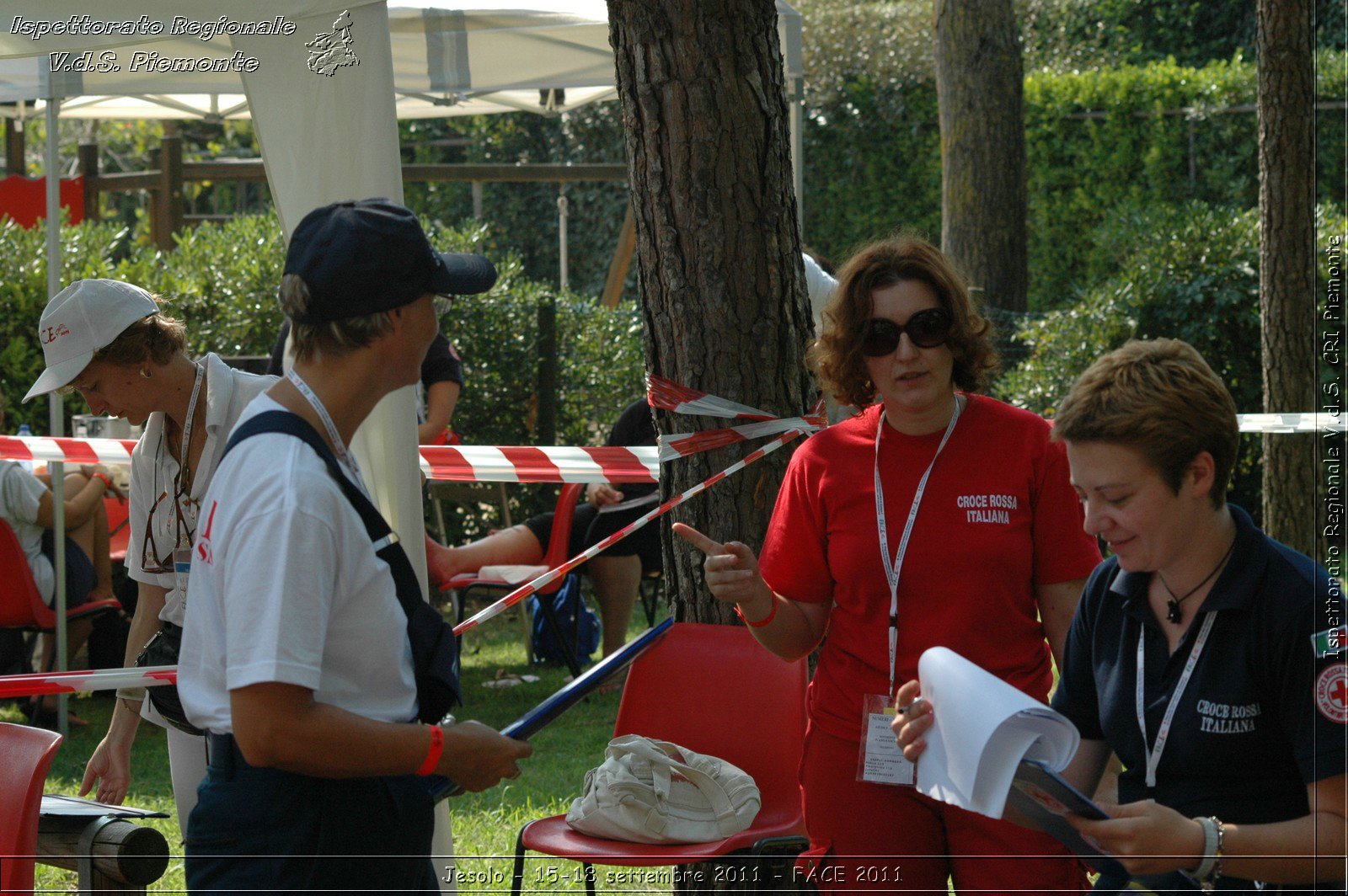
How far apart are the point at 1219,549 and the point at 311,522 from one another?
1.45 metres

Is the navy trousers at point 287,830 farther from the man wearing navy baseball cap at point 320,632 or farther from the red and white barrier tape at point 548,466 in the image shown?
the red and white barrier tape at point 548,466

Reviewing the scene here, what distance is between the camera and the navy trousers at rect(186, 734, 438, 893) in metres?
1.99

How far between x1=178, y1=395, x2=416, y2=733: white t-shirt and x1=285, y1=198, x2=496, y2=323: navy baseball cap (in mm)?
192

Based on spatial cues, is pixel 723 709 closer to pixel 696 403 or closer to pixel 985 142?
pixel 696 403

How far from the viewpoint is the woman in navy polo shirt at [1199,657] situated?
1.96 m

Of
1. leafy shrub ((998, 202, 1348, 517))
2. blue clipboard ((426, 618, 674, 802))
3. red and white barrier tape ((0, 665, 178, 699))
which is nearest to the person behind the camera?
blue clipboard ((426, 618, 674, 802))

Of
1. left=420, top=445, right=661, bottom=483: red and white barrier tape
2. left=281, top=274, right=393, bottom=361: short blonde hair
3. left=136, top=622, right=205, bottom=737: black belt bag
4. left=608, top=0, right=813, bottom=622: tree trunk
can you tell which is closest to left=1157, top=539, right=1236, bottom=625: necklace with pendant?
left=281, top=274, right=393, bottom=361: short blonde hair

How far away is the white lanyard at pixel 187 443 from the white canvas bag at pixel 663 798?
1.21 m

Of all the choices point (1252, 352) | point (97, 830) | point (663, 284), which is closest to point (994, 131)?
point (1252, 352)

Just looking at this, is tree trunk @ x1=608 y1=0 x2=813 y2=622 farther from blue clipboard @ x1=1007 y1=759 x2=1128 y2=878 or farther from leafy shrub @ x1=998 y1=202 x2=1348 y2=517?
leafy shrub @ x1=998 y1=202 x2=1348 y2=517

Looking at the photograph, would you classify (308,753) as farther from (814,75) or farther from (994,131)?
(814,75)

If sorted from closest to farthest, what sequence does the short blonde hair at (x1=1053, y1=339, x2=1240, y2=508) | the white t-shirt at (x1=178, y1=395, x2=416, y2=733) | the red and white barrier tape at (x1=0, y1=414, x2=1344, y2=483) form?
the white t-shirt at (x1=178, y1=395, x2=416, y2=733), the short blonde hair at (x1=1053, y1=339, x2=1240, y2=508), the red and white barrier tape at (x1=0, y1=414, x2=1344, y2=483)

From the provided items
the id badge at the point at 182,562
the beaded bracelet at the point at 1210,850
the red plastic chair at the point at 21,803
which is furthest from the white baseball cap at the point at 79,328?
the beaded bracelet at the point at 1210,850

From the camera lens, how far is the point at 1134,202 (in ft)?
47.6
